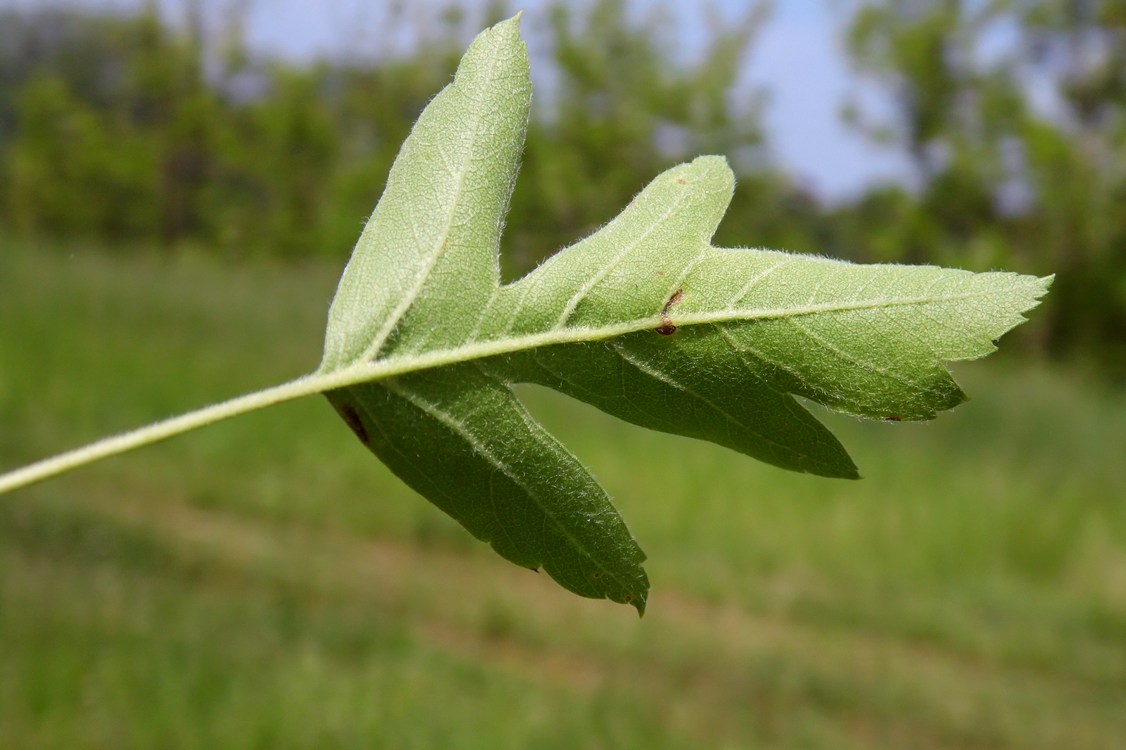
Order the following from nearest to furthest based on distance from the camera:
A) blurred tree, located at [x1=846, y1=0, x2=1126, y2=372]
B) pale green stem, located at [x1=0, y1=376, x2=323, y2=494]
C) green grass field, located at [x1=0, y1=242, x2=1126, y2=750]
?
pale green stem, located at [x1=0, y1=376, x2=323, y2=494] < green grass field, located at [x1=0, y1=242, x2=1126, y2=750] < blurred tree, located at [x1=846, y1=0, x2=1126, y2=372]

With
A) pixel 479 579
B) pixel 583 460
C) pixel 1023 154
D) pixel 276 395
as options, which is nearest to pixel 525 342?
pixel 276 395

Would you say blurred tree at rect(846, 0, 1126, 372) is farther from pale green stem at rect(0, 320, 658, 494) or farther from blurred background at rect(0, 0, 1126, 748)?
pale green stem at rect(0, 320, 658, 494)

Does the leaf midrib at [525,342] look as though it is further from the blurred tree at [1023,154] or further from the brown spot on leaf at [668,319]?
the blurred tree at [1023,154]

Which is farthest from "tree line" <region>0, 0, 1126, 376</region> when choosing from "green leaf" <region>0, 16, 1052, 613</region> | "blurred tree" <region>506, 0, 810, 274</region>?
"green leaf" <region>0, 16, 1052, 613</region>

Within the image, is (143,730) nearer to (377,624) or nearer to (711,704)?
(377,624)

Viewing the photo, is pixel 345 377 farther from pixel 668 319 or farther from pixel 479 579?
pixel 479 579

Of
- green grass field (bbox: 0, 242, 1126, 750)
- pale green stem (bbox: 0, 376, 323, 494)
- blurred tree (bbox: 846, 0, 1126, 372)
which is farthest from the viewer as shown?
blurred tree (bbox: 846, 0, 1126, 372)

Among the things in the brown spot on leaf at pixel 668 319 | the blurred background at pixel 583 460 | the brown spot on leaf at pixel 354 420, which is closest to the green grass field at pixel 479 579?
the blurred background at pixel 583 460
